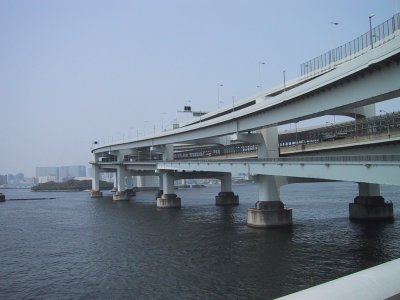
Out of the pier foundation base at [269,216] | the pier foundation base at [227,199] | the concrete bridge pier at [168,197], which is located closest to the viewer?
the pier foundation base at [269,216]

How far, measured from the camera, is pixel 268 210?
48594 millimetres

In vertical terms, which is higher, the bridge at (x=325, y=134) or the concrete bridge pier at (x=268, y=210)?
the bridge at (x=325, y=134)

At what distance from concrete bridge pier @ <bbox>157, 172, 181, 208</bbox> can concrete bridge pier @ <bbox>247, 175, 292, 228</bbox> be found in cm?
3703

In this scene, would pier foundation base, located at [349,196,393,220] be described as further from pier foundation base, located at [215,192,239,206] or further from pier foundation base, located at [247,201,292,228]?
pier foundation base, located at [215,192,239,206]

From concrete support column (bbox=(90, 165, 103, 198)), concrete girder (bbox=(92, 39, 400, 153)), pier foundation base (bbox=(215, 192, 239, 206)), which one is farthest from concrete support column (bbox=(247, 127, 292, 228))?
concrete support column (bbox=(90, 165, 103, 198))

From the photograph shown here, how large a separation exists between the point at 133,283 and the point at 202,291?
4919mm

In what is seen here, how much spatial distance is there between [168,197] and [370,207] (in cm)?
4424

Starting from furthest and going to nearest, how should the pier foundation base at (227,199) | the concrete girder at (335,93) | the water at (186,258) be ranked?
the pier foundation base at (227,199)
the concrete girder at (335,93)
the water at (186,258)

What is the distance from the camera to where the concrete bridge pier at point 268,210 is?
158ft

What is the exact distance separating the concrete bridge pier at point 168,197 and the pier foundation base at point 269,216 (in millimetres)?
37282

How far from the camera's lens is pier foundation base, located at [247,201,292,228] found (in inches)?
1896

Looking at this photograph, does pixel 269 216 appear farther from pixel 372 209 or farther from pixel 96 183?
pixel 96 183

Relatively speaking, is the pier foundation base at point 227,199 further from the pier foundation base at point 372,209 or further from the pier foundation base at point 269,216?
the pier foundation base at point 269,216

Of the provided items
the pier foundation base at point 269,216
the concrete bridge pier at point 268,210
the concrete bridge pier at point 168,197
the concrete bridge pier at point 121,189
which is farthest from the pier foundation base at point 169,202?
the pier foundation base at point 269,216
